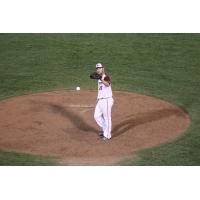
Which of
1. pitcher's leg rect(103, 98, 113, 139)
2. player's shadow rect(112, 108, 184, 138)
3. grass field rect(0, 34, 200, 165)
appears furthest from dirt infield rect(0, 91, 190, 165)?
grass field rect(0, 34, 200, 165)

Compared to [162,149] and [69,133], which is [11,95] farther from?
[162,149]

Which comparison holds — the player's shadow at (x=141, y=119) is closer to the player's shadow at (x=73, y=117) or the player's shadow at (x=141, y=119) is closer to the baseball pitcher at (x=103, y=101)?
the baseball pitcher at (x=103, y=101)

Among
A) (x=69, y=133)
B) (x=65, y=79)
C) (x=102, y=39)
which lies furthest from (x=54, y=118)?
(x=102, y=39)

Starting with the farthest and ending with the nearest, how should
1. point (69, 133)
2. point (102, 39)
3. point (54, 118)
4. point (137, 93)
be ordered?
point (102, 39), point (137, 93), point (54, 118), point (69, 133)

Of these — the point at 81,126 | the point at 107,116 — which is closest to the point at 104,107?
the point at 107,116

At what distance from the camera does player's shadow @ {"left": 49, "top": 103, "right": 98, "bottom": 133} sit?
1402 cm

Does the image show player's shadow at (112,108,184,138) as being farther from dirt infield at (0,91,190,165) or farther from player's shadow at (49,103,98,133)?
player's shadow at (49,103,98,133)

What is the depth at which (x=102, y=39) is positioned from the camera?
2517cm

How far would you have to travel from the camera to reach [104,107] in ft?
42.2

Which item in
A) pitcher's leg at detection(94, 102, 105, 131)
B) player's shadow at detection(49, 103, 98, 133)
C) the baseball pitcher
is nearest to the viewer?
the baseball pitcher

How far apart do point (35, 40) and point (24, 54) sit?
2.39 meters

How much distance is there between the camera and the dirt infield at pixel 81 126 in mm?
12664

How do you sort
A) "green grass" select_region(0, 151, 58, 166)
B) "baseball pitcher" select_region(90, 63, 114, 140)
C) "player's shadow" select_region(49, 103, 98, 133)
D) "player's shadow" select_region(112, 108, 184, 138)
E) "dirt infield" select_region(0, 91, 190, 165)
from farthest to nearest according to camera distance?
"player's shadow" select_region(49, 103, 98, 133) → "player's shadow" select_region(112, 108, 184, 138) → "dirt infield" select_region(0, 91, 190, 165) → "baseball pitcher" select_region(90, 63, 114, 140) → "green grass" select_region(0, 151, 58, 166)

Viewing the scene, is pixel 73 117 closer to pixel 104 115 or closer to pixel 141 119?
pixel 141 119
